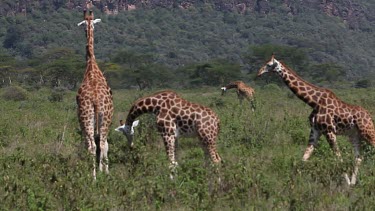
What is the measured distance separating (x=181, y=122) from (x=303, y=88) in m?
1.64

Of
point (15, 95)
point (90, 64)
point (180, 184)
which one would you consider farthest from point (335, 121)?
point (15, 95)

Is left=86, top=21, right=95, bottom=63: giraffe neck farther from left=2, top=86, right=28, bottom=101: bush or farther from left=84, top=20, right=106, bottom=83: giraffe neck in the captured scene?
left=2, top=86, right=28, bottom=101: bush

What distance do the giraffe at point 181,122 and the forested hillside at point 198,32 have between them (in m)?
44.1

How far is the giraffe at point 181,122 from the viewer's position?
28.1ft

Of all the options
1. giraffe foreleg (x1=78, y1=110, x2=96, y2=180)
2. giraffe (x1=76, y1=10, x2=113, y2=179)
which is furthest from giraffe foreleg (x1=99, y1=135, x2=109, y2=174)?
giraffe foreleg (x1=78, y1=110, x2=96, y2=180)

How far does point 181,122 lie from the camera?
8734 mm

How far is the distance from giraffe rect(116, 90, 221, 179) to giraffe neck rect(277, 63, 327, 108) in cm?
116

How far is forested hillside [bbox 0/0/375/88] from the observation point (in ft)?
232

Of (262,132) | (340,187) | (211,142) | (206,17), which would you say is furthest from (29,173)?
(206,17)

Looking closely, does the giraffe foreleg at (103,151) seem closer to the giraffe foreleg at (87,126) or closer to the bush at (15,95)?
the giraffe foreleg at (87,126)

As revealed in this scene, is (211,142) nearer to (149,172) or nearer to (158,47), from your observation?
(149,172)

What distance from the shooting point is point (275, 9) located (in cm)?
9406

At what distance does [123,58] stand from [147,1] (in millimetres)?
39280

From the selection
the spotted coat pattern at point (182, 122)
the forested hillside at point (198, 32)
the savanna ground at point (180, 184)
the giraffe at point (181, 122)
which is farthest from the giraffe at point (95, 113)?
the forested hillside at point (198, 32)
